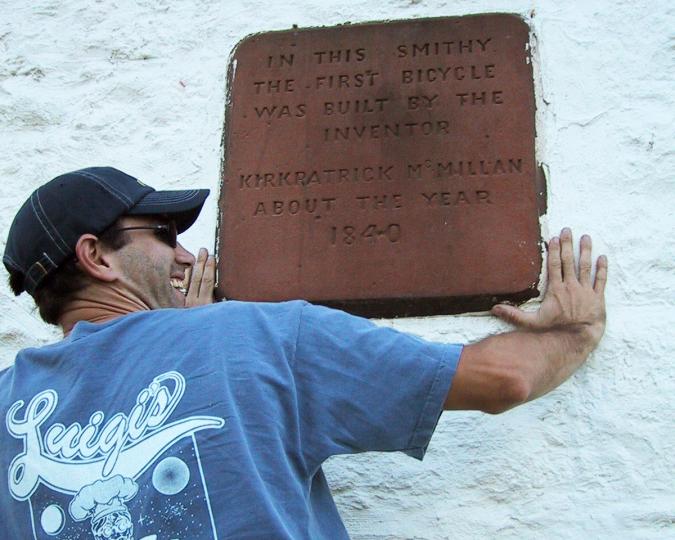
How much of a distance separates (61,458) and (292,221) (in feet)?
3.07

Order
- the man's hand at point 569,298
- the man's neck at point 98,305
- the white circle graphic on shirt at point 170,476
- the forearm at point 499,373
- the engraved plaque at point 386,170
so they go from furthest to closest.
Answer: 1. the engraved plaque at point 386,170
2. the man's hand at point 569,298
3. the man's neck at point 98,305
4. the forearm at point 499,373
5. the white circle graphic on shirt at point 170,476

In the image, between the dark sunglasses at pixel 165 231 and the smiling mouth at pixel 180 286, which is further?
the smiling mouth at pixel 180 286

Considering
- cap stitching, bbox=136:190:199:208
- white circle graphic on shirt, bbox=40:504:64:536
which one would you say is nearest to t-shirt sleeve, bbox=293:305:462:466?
white circle graphic on shirt, bbox=40:504:64:536

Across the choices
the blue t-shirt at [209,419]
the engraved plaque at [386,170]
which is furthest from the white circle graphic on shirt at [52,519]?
the engraved plaque at [386,170]

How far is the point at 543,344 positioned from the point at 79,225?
2.95ft

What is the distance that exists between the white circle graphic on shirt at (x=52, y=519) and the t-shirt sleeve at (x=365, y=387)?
0.40 meters

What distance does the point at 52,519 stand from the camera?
1.59 metres

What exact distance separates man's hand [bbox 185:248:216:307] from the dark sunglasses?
12.3 inches

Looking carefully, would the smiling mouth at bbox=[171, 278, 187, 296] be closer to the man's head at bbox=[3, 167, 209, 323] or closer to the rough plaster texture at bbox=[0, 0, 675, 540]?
the rough plaster texture at bbox=[0, 0, 675, 540]

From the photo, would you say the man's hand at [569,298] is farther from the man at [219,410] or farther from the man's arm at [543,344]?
the man at [219,410]

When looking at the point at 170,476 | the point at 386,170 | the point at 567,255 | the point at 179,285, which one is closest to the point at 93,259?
the point at 179,285

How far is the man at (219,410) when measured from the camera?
1.54m

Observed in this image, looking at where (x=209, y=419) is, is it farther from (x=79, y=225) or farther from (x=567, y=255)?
(x=567, y=255)

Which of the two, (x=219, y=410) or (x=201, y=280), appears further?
(x=201, y=280)
